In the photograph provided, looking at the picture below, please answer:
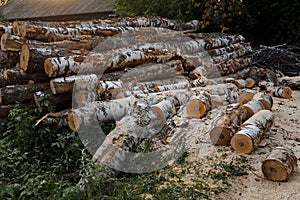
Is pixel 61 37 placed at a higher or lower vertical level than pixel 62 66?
higher

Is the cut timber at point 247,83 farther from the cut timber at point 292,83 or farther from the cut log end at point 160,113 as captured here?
the cut log end at point 160,113

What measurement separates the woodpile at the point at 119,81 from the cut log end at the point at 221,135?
0.04 ft

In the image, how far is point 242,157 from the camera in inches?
160

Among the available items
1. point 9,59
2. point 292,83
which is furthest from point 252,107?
point 9,59

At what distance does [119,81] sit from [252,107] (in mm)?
2223

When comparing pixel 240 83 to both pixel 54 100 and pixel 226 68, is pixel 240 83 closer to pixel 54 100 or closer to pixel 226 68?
pixel 226 68

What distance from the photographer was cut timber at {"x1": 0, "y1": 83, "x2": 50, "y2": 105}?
5.07m

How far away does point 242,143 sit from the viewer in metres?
4.11

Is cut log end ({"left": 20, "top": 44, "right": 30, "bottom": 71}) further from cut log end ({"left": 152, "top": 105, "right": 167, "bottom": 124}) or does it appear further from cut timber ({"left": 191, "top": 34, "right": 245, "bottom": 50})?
cut timber ({"left": 191, "top": 34, "right": 245, "bottom": 50})

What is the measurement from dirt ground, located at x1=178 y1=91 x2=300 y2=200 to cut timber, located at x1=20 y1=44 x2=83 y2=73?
2.44m

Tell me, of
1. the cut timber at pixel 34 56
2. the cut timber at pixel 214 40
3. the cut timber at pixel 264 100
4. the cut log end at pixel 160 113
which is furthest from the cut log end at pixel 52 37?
the cut timber at pixel 214 40

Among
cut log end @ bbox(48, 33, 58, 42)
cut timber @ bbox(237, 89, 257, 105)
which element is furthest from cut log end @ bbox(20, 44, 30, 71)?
cut timber @ bbox(237, 89, 257, 105)

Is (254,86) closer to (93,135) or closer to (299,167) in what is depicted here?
(299,167)

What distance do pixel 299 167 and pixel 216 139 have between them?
40.7 inches
